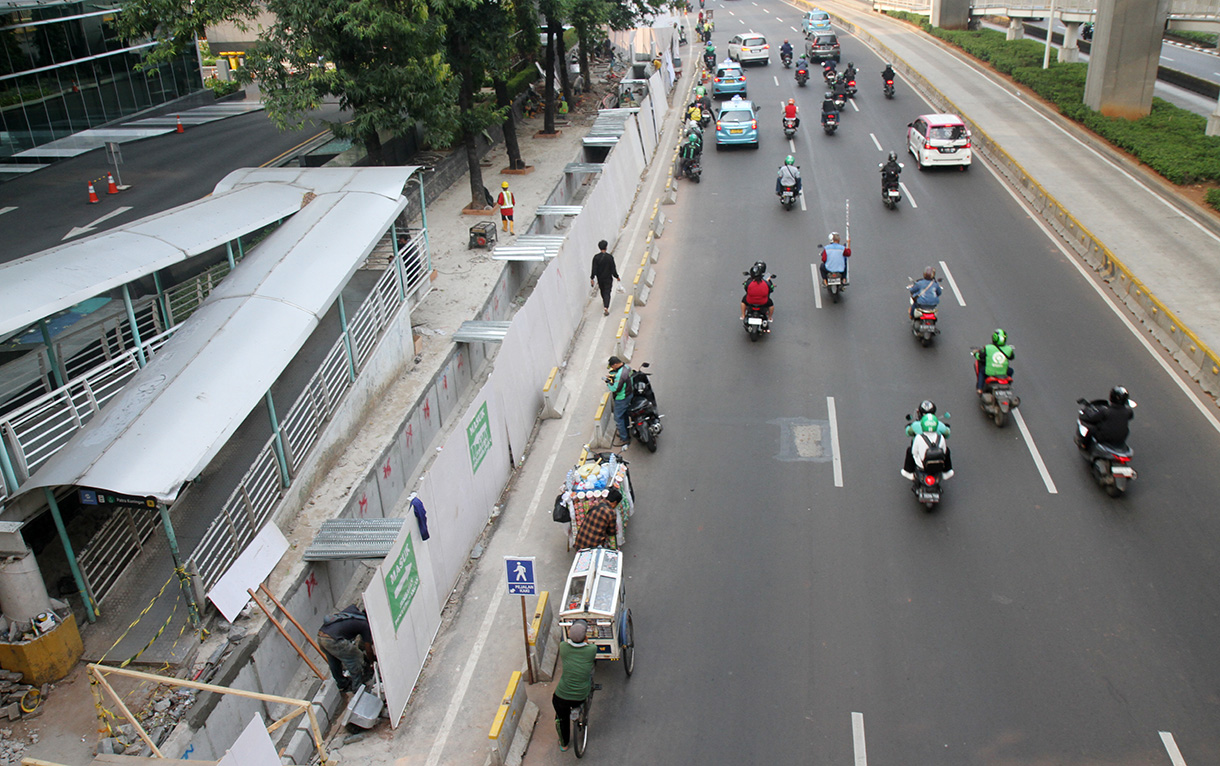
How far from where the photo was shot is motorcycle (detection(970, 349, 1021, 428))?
1476cm

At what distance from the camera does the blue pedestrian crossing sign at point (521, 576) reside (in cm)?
970

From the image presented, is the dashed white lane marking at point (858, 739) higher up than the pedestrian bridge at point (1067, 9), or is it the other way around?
the pedestrian bridge at point (1067, 9)

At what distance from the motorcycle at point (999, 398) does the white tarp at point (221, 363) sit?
34.4 ft

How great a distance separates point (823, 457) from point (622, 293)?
8.07 metres

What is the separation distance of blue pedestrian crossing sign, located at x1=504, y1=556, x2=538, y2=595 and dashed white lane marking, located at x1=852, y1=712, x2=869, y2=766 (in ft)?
11.7

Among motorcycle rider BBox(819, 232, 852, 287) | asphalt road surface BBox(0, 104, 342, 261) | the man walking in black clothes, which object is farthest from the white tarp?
motorcycle rider BBox(819, 232, 852, 287)

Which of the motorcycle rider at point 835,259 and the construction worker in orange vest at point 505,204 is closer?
the motorcycle rider at point 835,259

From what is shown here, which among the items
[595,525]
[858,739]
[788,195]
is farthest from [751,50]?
[858,739]

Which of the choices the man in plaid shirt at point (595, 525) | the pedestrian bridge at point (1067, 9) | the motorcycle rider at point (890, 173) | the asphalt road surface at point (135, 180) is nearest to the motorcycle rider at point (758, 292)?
the man in plaid shirt at point (595, 525)

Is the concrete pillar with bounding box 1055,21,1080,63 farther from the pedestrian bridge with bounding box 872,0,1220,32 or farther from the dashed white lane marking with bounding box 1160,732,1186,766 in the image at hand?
the dashed white lane marking with bounding box 1160,732,1186,766

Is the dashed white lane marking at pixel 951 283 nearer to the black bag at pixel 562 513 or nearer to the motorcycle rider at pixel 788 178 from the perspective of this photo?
the motorcycle rider at pixel 788 178

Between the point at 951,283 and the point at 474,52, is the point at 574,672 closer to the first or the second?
the point at 951,283

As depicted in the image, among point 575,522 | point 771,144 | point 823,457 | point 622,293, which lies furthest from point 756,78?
point 575,522

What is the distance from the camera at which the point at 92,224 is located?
23141mm
